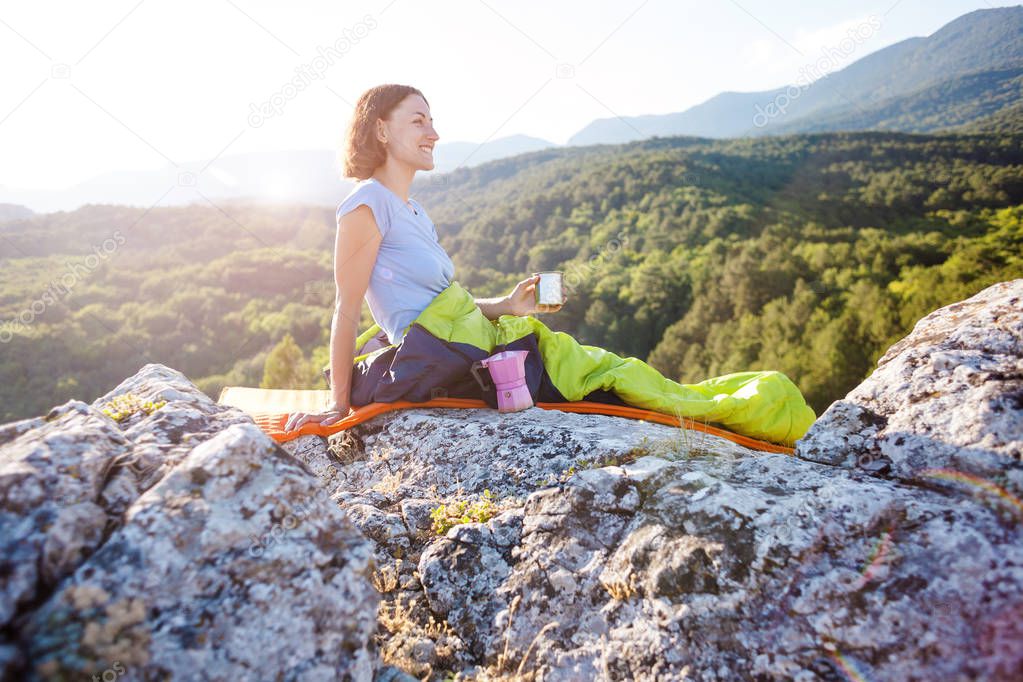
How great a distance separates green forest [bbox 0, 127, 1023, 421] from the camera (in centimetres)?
3020

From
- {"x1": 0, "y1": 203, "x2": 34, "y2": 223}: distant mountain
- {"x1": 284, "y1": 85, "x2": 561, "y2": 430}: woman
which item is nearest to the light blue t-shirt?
{"x1": 284, "y1": 85, "x2": 561, "y2": 430}: woman

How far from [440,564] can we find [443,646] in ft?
0.87

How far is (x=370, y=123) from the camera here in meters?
3.09

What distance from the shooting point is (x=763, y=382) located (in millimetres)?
3111

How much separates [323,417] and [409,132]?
1693 millimetres

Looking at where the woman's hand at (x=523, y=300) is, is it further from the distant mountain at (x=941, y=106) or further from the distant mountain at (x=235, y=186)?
the distant mountain at (x=235, y=186)

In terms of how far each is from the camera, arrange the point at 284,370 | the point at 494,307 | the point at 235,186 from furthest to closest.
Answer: the point at 235,186, the point at 284,370, the point at 494,307

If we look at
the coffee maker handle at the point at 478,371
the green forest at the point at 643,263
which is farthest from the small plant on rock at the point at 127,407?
the green forest at the point at 643,263

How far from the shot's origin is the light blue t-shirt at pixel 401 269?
3047mm

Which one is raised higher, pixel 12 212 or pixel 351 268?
pixel 12 212

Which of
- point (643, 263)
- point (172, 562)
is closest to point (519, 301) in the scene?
point (172, 562)

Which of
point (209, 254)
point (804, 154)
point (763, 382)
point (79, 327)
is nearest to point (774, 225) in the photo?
point (804, 154)

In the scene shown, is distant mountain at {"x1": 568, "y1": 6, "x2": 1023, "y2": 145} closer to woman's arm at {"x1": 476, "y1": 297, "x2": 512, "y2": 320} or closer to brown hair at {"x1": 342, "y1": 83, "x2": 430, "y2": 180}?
woman's arm at {"x1": 476, "y1": 297, "x2": 512, "y2": 320}

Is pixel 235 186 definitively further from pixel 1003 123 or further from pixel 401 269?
pixel 401 269
